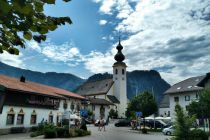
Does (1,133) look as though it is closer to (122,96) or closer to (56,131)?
(56,131)

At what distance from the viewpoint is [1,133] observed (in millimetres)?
33875

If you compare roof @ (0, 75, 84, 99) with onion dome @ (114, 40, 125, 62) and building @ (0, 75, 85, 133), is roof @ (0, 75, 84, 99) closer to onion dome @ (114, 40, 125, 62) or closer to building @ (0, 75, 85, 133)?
building @ (0, 75, 85, 133)

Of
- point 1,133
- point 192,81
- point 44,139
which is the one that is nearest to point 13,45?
point 44,139

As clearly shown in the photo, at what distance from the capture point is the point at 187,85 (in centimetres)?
6419

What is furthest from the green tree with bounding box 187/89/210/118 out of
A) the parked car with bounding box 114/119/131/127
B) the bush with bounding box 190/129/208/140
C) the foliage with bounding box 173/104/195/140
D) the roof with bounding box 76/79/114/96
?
the roof with bounding box 76/79/114/96

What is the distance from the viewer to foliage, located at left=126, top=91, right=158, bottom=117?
61625 mm

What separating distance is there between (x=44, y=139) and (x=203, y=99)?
25.9 metres

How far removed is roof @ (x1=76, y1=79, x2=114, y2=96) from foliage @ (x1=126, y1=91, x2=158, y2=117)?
3355cm

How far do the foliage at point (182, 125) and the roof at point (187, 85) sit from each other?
1628 inches

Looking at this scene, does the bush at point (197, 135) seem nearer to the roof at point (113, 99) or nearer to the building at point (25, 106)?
the building at point (25, 106)

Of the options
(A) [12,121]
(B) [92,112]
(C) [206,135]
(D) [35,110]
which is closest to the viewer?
(C) [206,135]

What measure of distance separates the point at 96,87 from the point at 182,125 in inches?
3386

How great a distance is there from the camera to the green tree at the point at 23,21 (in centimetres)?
283

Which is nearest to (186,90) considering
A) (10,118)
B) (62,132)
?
(62,132)
